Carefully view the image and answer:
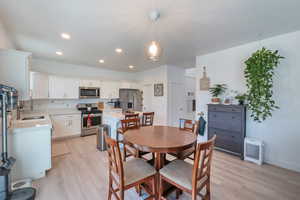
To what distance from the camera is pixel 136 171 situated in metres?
1.58

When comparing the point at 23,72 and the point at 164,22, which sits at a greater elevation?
the point at 164,22

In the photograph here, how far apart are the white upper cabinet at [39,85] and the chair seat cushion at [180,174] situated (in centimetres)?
432

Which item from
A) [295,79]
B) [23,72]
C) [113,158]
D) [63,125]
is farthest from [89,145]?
[295,79]

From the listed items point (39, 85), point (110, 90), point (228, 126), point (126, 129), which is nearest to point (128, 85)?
point (110, 90)

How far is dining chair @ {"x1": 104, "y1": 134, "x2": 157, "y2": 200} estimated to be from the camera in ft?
4.56

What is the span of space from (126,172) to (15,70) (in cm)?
258

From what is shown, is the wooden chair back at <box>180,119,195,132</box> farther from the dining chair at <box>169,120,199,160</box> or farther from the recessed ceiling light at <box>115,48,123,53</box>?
the recessed ceiling light at <box>115,48,123,53</box>

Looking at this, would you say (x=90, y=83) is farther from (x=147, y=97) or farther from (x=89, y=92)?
(x=147, y=97)

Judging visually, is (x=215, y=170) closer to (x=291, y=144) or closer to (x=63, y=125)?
(x=291, y=144)

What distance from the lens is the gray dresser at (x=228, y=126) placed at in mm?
2945

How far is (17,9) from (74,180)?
9.27 ft

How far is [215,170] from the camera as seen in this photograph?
253 cm

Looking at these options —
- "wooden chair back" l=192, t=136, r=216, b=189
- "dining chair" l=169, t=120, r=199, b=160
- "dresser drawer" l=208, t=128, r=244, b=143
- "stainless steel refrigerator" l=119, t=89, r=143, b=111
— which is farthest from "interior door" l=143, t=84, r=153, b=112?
"wooden chair back" l=192, t=136, r=216, b=189

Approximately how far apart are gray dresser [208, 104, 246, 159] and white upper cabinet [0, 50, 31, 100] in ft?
13.4
